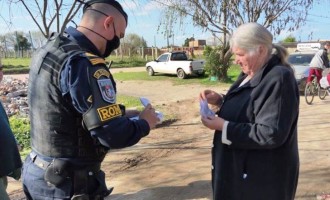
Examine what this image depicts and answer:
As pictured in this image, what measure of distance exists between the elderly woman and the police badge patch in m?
0.75

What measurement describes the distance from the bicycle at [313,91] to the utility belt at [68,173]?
33.7 feet

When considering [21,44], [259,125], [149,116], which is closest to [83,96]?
[149,116]

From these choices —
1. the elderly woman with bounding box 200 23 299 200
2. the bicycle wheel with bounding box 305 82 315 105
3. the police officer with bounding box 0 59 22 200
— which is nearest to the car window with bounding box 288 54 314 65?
the bicycle wheel with bounding box 305 82 315 105

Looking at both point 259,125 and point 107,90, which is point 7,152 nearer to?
point 107,90

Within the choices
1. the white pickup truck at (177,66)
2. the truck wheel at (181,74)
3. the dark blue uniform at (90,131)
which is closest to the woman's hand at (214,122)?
the dark blue uniform at (90,131)

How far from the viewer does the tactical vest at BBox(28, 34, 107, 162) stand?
6.11 ft

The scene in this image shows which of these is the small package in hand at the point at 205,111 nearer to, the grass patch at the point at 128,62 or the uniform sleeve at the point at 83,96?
the uniform sleeve at the point at 83,96

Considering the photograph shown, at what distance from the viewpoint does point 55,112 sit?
1875 mm

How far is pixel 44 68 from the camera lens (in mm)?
1900

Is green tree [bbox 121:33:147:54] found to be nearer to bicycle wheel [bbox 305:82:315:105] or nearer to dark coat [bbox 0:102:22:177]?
bicycle wheel [bbox 305:82:315:105]

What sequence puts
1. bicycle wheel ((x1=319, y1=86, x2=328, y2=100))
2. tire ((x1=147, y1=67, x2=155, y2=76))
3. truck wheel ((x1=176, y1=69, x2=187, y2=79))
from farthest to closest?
tire ((x1=147, y1=67, x2=155, y2=76)) < truck wheel ((x1=176, y1=69, x2=187, y2=79)) < bicycle wheel ((x1=319, y1=86, x2=328, y2=100))

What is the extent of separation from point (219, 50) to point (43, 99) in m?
17.8

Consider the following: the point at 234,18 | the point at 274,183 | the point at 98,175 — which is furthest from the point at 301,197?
the point at 234,18

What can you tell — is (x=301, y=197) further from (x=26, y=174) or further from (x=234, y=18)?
(x=234, y=18)
